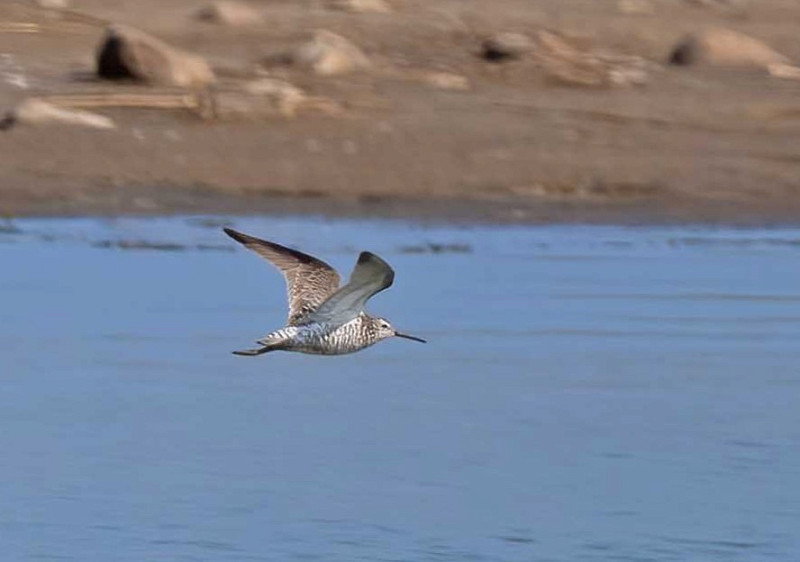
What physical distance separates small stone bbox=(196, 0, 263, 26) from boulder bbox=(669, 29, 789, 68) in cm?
303

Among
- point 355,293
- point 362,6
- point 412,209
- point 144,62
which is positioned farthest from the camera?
point 362,6

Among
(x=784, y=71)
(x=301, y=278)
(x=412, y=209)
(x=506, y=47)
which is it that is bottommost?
(x=412, y=209)

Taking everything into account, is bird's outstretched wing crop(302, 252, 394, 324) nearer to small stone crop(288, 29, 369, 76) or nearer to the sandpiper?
the sandpiper

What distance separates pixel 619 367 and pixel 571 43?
26.7ft

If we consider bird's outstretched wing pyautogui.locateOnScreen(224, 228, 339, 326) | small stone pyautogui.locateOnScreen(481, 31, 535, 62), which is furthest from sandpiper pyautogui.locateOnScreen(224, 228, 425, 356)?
small stone pyautogui.locateOnScreen(481, 31, 535, 62)

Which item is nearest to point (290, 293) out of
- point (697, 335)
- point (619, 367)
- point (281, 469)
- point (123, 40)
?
point (281, 469)

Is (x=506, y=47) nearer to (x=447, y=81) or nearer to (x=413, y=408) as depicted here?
(x=447, y=81)

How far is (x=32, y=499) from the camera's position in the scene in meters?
8.38

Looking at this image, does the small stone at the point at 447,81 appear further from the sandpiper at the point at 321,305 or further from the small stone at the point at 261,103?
the sandpiper at the point at 321,305

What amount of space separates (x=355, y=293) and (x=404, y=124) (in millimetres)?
8176

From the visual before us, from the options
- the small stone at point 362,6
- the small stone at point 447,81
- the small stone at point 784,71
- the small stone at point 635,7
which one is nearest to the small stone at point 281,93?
the small stone at point 447,81

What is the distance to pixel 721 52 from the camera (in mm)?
18078

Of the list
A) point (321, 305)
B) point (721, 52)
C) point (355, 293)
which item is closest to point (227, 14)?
point (721, 52)

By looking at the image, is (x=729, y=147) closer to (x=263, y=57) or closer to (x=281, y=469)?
(x=263, y=57)
